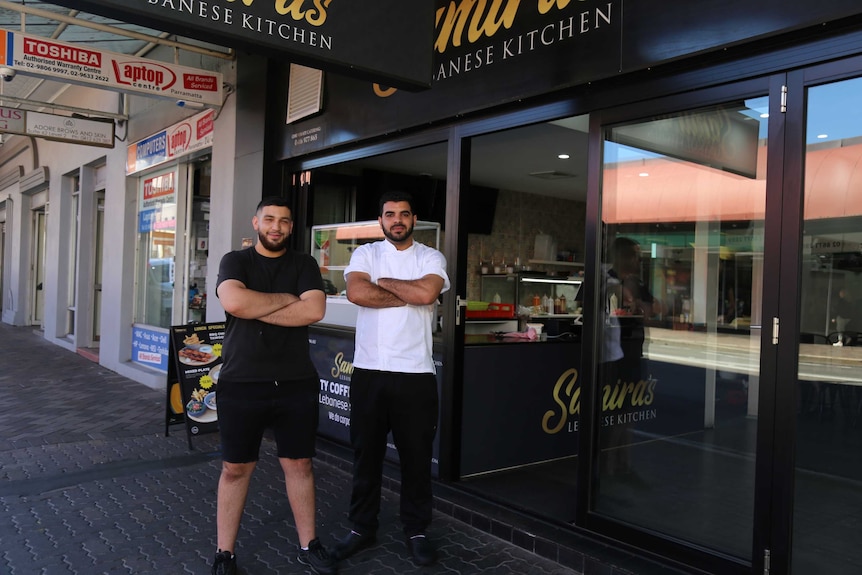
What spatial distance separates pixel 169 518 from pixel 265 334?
156cm

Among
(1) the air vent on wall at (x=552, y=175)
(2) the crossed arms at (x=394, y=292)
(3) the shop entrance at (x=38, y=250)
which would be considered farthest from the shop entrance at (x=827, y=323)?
(3) the shop entrance at (x=38, y=250)

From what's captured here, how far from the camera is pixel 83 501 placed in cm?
421

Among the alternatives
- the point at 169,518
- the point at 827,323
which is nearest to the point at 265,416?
the point at 169,518

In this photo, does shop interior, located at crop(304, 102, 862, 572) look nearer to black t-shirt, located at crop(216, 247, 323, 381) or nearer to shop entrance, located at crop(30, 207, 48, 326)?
black t-shirt, located at crop(216, 247, 323, 381)

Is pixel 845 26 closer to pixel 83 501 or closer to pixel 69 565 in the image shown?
pixel 69 565

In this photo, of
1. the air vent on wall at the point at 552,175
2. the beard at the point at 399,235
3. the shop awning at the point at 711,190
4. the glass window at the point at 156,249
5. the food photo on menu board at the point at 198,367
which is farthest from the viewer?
the glass window at the point at 156,249

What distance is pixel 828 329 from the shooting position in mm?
3385

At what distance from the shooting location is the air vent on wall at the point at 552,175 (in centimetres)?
820

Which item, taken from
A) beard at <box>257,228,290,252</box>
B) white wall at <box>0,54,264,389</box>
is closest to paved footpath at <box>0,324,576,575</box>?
beard at <box>257,228,290,252</box>

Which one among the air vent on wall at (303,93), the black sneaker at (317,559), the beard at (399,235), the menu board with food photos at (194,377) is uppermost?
the air vent on wall at (303,93)

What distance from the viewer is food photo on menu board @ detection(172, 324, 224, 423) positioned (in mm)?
5480

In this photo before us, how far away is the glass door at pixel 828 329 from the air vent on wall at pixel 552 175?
4711 mm

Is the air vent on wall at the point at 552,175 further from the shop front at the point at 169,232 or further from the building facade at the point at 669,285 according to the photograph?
the shop front at the point at 169,232

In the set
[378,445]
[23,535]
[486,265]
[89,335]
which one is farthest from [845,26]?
[89,335]
